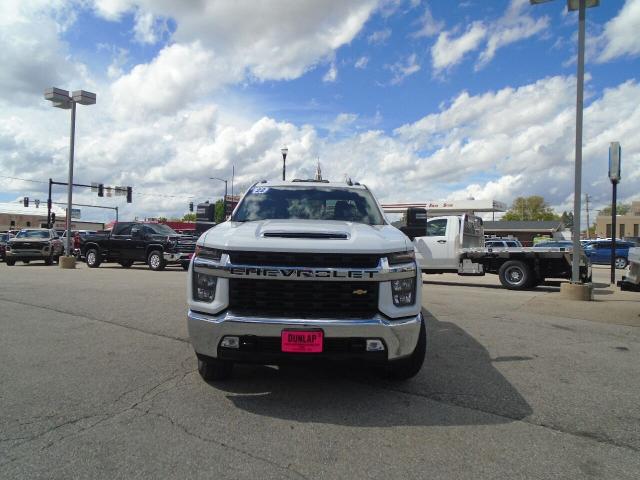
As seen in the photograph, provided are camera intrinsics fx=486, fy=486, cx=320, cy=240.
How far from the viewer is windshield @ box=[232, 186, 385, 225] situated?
17.6 ft

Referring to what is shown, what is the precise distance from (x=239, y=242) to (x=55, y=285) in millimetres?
10428

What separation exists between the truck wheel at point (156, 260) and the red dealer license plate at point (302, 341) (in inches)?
648

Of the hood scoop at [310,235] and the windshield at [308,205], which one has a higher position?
the windshield at [308,205]

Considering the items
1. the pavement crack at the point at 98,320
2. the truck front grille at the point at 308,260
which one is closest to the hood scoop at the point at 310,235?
the truck front grille at the point at 308,260

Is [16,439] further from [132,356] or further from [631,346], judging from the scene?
[631,346]

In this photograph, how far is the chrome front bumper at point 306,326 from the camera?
3.65 metres

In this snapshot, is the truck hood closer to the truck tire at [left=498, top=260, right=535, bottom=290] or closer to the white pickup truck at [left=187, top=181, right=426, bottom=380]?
the white pickup truck at [left=187, top=181, right=426, bottom=380]

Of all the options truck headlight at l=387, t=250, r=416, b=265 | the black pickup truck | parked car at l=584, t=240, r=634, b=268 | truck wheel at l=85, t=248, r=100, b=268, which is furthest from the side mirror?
parked car at l=584, t=240, r=634, b=268

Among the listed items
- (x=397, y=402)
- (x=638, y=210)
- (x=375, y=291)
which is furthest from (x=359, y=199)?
(x=638, y=210)

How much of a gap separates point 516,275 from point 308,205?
9898 mm

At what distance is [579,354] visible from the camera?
18.9ft

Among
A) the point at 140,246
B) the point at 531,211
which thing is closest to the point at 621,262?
the point at 140,246

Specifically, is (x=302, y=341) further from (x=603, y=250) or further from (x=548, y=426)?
(x=603, y=250)

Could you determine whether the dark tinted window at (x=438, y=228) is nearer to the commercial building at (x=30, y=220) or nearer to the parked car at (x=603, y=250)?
the parked car at (x=603, y=250)
